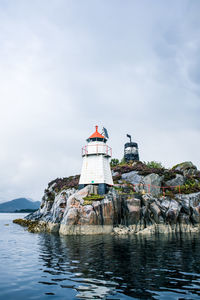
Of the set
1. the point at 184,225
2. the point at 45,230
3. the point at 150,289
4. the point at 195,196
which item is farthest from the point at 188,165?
the point at 150,289

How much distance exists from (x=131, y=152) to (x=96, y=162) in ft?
80.9

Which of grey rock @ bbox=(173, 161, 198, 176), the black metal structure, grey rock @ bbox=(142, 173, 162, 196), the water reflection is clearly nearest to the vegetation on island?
grey rock @ bbox=(173, 161, 198, 176)

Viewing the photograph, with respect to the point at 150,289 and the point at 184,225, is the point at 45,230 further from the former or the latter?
the point at 150,289

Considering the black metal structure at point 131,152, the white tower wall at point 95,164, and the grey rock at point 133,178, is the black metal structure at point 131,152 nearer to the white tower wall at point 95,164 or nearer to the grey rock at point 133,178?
the grey rock at point 133,178

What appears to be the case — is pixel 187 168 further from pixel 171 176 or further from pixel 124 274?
pixel 124 274

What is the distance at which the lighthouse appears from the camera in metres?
36.1

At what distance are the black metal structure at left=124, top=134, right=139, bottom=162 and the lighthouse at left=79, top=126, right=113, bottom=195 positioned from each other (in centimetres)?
2230

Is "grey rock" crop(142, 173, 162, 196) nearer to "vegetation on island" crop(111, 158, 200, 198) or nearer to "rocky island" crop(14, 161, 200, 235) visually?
"vegetation on island" crop(111, 158, 200, 198)

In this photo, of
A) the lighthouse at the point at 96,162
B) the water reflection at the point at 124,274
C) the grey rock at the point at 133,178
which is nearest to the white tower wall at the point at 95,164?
the lighthouse at the point at 96,162

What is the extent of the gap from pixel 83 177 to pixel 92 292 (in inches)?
1141

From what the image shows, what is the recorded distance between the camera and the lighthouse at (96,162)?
1421 inches

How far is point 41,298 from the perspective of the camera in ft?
26.2

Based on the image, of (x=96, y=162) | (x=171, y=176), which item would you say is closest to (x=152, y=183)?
(x=171, y=176)

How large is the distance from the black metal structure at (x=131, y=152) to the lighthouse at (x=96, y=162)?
22.3 m
